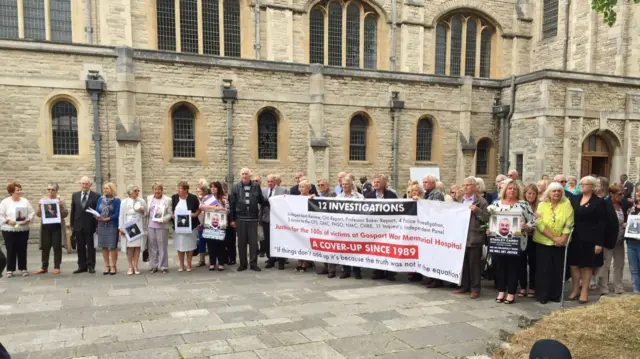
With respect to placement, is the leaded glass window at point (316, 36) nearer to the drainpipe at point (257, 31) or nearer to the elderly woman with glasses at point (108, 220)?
the drainpipe at point (257, 31)

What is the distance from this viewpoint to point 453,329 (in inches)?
229

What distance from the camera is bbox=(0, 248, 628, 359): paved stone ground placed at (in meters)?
5.17

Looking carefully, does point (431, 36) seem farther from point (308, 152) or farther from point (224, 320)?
point (224, 320)

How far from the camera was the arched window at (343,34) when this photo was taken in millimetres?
26359

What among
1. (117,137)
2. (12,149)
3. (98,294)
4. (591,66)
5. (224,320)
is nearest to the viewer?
(224,320)

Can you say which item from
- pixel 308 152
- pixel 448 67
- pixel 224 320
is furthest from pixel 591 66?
pixel 224 320

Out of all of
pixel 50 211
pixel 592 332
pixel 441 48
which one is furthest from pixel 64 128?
pixel 441 48

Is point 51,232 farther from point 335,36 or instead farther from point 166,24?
point 335,36

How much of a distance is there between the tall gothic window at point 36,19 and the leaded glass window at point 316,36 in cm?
1248

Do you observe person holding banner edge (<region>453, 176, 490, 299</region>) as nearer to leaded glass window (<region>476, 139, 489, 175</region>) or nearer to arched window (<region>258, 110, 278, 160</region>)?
arched window (<region>258, 110, 278, 160</region>)

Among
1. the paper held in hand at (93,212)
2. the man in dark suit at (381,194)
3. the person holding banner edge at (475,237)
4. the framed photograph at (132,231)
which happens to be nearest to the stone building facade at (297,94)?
the paper held in hand at (93,212)

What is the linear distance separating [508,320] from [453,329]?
Result: 95cm

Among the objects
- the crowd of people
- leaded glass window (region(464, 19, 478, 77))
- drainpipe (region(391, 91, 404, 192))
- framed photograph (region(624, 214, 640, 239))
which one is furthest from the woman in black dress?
leaded glass window (region(464, 19, 478, 77))

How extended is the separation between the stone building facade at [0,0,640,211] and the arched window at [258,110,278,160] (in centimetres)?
6
